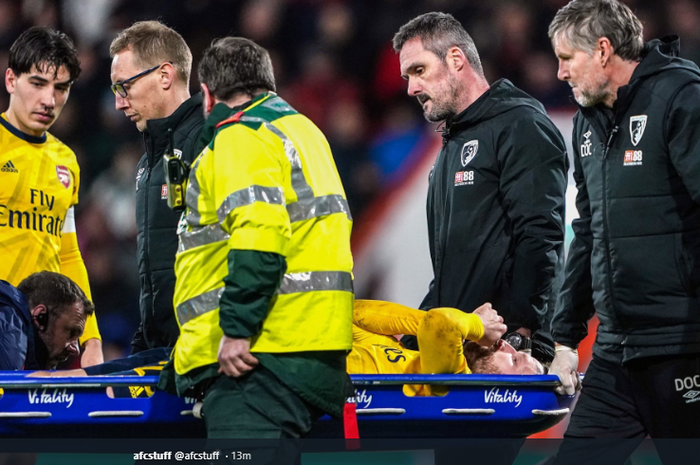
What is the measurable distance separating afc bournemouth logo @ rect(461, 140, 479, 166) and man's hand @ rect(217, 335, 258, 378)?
125 cm

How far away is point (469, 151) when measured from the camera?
293 cm

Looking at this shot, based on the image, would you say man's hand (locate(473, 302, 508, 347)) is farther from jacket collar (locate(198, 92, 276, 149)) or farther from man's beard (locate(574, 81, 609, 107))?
jacket collar (locate(198, 92, 276, 149))

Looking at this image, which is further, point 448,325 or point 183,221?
point 448,325

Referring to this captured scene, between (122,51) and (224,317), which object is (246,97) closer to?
(224,317)

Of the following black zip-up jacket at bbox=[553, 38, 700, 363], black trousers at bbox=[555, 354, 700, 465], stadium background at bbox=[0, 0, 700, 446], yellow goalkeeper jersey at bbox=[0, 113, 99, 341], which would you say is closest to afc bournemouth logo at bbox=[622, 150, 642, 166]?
black zip-up jacket at bbox=[553, 38, 700, 363]

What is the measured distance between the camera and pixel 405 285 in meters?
4.45

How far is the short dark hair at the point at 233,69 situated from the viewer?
2.06m

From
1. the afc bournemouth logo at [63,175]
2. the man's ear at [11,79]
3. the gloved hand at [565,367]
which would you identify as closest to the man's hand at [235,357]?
the gloved hand at [565,367]

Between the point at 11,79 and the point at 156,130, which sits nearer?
the point at 156,130

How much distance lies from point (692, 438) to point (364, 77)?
2.92 meters

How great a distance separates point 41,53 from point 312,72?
1671mm

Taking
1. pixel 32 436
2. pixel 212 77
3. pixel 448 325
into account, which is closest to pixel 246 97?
pixel 212 77

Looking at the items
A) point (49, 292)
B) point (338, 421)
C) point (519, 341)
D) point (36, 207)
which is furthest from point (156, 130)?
point (519, 341)

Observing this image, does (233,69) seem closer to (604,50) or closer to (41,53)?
(604,50)
